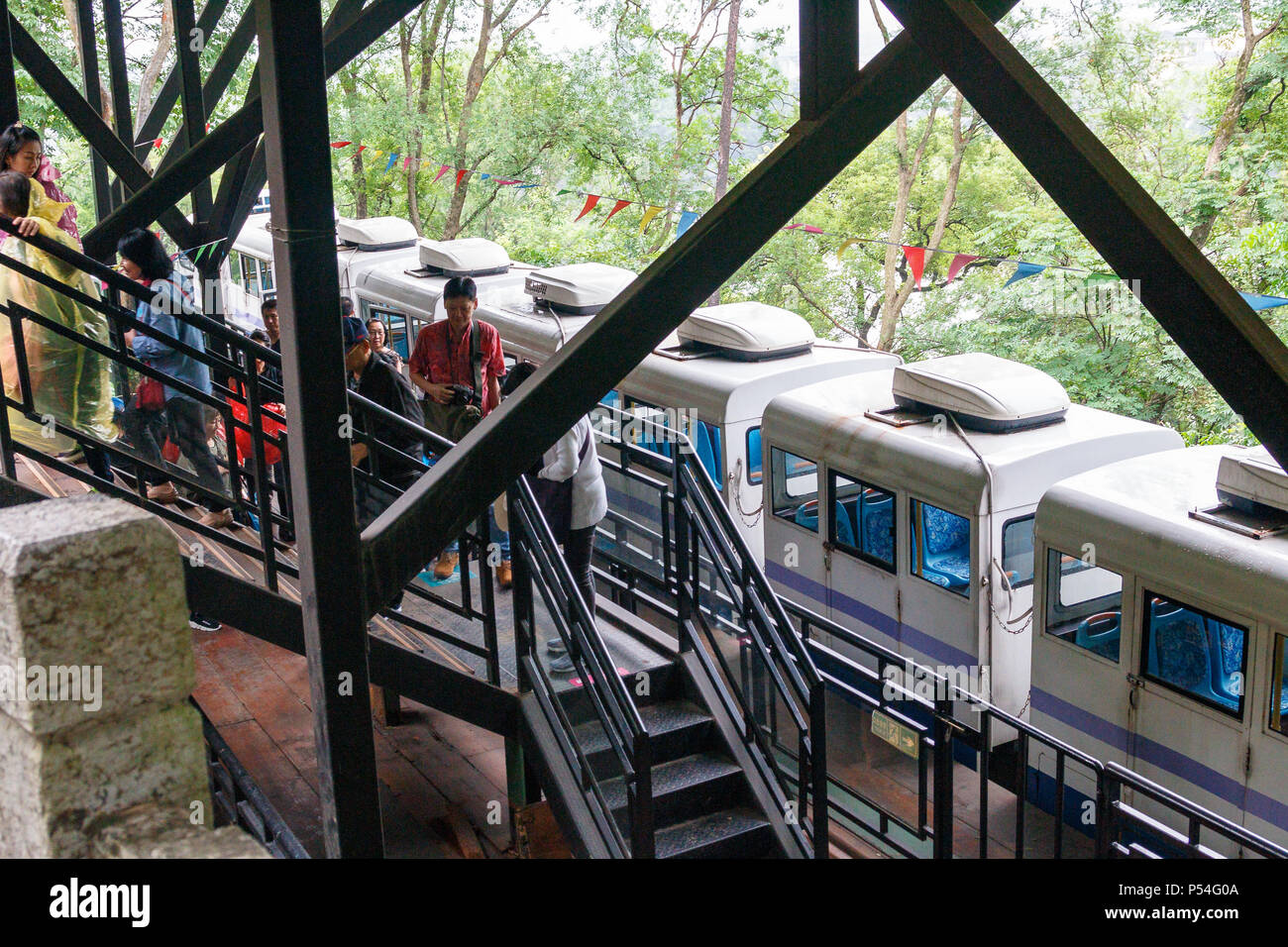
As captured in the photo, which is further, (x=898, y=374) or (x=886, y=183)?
(x=886, y=183)

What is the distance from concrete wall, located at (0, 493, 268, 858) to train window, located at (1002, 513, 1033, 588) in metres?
6.47

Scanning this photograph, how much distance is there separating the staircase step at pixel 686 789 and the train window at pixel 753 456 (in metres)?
4.05

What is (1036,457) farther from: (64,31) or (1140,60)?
(64,31)

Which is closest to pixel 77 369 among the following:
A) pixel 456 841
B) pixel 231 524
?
pixel 231 524

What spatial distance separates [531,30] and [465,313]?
17.7 metres

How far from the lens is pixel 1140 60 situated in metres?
19.0

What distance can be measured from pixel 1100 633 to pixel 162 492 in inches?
202

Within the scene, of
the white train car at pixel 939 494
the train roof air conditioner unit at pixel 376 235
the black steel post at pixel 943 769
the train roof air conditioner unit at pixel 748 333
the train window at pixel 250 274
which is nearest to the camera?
the black steel post at pixel 943 769

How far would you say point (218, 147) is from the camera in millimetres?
5617

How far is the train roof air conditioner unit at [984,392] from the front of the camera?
26.2 feet

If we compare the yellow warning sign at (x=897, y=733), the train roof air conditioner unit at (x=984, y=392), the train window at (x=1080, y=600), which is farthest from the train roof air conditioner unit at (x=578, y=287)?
the yellow warning sign at (x=897, y=733)

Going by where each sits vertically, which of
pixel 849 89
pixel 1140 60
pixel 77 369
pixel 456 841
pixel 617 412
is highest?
pixel 1140 60

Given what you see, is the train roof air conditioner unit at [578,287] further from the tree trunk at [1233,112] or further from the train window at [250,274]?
the tree trunk at [1233,112]

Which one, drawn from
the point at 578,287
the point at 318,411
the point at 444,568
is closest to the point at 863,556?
the point at 444,568
